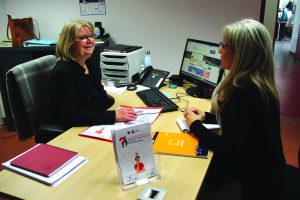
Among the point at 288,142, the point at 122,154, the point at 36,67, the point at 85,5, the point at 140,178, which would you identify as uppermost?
the point at 85,5

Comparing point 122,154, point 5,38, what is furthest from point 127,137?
point 5,38

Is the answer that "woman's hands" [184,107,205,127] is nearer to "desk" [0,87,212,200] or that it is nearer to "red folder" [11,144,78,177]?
"desk" [0,87,212,200]

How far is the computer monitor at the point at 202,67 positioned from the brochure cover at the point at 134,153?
97cm

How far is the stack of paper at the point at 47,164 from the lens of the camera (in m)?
1.13

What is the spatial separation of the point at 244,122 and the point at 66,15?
2.77m

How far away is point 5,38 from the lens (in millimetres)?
3551

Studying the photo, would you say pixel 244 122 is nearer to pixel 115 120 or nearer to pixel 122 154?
pixel 122 154

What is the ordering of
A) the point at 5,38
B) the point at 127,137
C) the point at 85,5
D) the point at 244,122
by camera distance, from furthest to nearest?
1. the point at 5,38
2. the point at 85,5
3. the point at 244,122
4. the point at 127,137

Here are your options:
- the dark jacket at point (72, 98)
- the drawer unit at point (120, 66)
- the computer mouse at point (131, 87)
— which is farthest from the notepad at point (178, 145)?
the drawer unit at point (120, 66)

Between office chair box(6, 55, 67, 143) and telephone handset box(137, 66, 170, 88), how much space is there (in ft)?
2.64

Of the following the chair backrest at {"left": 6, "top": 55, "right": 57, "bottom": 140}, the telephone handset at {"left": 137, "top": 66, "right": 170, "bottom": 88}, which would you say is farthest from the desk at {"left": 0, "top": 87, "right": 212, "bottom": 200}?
the telephone handset at {"left": 137, "top": 66, "right": 170, "bottom": 88}

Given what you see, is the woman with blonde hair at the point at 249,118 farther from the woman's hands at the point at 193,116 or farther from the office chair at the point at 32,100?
the office chair at the point at 32,100

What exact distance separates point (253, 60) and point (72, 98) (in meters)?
1.00

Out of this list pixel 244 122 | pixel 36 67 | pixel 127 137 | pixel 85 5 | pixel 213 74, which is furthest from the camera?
pixel 85 5
